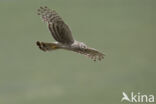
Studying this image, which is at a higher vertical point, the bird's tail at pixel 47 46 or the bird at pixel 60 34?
the bird at pixel 60 34

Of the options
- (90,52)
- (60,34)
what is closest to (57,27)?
(60,34)

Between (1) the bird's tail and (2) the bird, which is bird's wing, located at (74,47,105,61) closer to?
(2) the bird

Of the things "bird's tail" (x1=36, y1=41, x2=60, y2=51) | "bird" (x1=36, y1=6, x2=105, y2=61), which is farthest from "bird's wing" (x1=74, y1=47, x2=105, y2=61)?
"bird's tail" (x1=36, y1=41, x2=60, y2=51)

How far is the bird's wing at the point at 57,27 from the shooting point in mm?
2701

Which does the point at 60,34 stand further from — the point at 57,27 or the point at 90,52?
the point at 90,52

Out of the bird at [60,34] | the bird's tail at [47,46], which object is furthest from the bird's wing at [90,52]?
the bird's tail at [47,46]

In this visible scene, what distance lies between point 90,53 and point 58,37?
0.58ft

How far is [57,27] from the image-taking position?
107 inches

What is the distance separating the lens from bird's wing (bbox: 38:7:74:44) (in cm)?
270

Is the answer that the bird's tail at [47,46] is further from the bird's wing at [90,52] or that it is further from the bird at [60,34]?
the bird's wing at [90,52]

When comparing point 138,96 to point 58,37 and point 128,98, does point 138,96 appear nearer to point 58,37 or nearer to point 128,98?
point 128,98

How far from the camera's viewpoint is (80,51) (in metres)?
2.73

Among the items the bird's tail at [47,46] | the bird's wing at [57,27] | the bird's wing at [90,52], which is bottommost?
the bird's tail at [47,46]

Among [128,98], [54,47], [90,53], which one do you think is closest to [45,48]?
[54,47]
